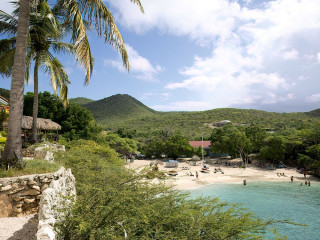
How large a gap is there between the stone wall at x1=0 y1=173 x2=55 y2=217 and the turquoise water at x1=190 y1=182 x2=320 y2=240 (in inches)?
457

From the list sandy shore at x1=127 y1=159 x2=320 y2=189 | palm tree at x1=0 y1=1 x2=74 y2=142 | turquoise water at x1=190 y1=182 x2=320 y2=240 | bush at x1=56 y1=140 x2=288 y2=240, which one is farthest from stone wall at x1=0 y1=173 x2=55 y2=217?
sandy shore at x1=127 y1=159 x2=320 y2=189

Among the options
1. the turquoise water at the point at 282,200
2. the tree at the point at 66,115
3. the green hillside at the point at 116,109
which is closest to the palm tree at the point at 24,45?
the turquoise water at the point at 282,200

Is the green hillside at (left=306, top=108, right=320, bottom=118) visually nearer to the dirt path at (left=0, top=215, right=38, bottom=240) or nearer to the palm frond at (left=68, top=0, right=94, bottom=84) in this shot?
the palm frond at (left=68, top=0, right=94, bottom=84)

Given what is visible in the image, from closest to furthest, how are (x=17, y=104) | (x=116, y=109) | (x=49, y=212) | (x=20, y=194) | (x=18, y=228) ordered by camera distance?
A: (x=49, y=212), (x=18, y=228), (x=20, y=194), (x=17, y=104), (x=116, y=109)

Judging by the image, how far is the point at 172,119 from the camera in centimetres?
8912

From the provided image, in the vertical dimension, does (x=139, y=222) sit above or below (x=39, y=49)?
below

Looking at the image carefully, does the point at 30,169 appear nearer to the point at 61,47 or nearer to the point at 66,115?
the point at 61,47

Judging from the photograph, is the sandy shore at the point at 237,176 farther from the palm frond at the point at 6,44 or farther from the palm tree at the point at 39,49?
the palm frond at the point at 6,44

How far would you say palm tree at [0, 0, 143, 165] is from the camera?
7176 mm

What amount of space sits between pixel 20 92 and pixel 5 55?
7.85 m

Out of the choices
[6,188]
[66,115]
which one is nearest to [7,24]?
[6,188]

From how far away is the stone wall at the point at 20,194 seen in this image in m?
5.68

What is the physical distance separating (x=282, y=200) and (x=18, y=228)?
25.2 meters

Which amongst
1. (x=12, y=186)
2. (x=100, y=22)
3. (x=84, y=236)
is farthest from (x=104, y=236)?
(x=100, y=22)
